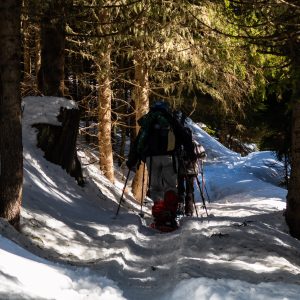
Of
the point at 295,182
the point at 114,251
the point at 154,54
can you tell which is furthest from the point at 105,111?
the point at 114,251

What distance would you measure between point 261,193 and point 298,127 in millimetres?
10653

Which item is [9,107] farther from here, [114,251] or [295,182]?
[295,182]

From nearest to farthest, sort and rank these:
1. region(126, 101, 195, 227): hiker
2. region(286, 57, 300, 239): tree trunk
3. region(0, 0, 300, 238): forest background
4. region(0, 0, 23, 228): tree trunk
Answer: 1. region(0, 0, 23, 228): tree trunk
2. region(0, 0, 300, 238): forest background
3. region(286, 57, 300, 239): tree trunk
4. region(126, 101, 195, 227): hiker

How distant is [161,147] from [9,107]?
3.47 m

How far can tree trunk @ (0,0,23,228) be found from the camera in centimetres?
511

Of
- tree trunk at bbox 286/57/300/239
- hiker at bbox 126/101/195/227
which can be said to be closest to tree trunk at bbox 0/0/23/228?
hiker at bbox 126/101/195/227

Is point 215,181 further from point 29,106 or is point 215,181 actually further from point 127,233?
point 127,233

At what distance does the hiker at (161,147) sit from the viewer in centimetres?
799

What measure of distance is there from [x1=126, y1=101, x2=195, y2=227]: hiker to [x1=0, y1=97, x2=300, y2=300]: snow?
29.9 inches

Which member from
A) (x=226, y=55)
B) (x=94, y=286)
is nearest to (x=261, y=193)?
(x=226, y=55)

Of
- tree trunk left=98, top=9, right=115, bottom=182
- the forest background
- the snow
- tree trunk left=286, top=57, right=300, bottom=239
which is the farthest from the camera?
tree trunk left=98, top=9, right=115, bottom=182

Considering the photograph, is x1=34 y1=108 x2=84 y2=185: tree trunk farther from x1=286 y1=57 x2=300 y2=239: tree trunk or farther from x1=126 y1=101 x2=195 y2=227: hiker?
x1=286 y1=57 x2=300 y2=239: tree trunk

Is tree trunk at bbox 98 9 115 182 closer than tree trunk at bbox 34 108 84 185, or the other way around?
tree trunk at bbox 34 108 84 185

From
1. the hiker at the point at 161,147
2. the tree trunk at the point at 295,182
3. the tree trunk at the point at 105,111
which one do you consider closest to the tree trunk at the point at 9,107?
the hiker at the point at 161,147
